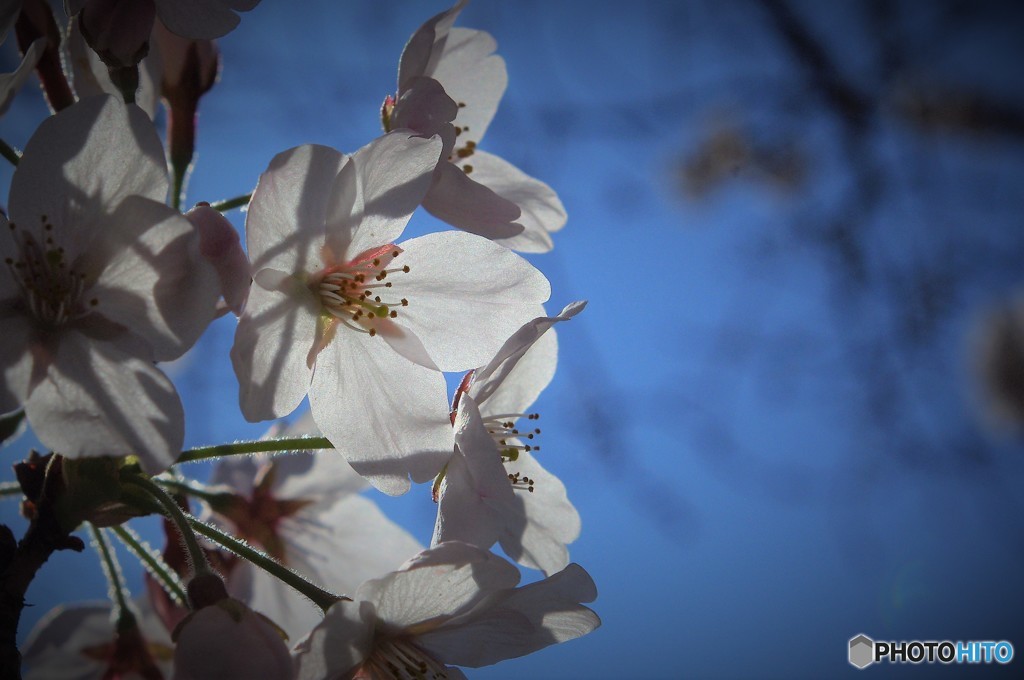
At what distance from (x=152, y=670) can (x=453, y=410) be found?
37 centimetres

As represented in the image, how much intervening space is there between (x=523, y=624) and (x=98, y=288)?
0.39 meters

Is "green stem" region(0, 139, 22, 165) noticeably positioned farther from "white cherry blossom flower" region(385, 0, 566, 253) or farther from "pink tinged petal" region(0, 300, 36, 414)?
"white cherry blossom flower" region(385, 0, 566, 253)

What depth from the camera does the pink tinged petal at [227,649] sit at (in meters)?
0.45

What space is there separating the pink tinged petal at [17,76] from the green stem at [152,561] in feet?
1.13

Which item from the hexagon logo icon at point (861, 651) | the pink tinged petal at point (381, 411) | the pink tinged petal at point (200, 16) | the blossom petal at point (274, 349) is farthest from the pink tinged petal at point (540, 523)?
the hexagon logo icon at point (861, 651)

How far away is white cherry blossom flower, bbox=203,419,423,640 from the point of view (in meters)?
0.78

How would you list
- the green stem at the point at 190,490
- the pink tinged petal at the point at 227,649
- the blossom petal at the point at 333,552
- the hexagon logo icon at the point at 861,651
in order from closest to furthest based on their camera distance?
the pink tinged petal at the point at 227,649, the green stem at the point at 190,490, the blossom petal at the point at 333,552, the hexagon logo icon at the point at 861,651

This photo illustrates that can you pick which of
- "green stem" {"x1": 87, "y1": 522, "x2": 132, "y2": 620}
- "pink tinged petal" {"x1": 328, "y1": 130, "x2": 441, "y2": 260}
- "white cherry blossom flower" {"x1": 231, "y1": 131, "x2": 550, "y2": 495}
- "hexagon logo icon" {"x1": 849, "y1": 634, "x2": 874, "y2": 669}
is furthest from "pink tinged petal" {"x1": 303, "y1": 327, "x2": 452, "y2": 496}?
"hexagon logo icon" {"x1": 849, "y1": 634, "x2": 874, "y2": 669}

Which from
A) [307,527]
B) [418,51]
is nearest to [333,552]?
[307,527]

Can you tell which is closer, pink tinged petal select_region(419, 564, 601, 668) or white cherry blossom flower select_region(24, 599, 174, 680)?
pink tinged petal select_region(419, 564, 601, 668)

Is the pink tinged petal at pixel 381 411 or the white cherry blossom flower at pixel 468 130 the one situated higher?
the white cherry blossom flower at pixel 468 130

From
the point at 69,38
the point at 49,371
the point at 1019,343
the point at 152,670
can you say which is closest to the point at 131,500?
the point at 49,371

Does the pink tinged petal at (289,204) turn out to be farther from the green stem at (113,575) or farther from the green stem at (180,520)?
the green stem at (113,575)

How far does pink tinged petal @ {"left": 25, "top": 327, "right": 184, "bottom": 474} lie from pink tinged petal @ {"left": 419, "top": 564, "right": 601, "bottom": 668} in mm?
261
